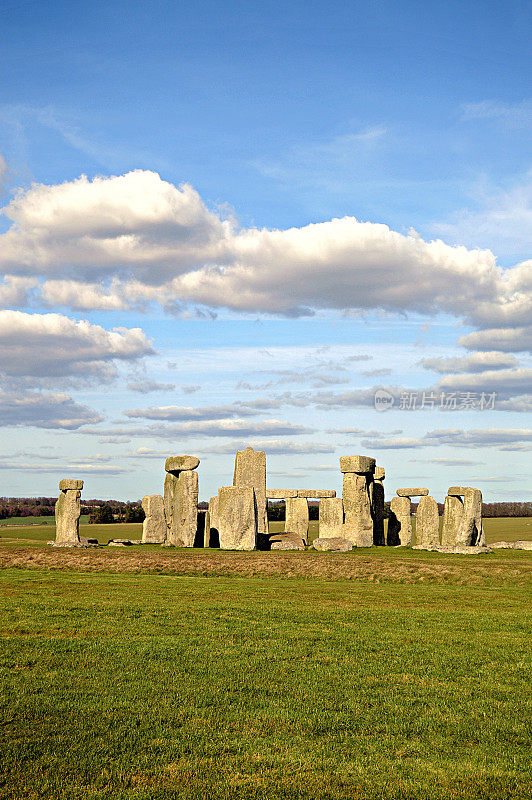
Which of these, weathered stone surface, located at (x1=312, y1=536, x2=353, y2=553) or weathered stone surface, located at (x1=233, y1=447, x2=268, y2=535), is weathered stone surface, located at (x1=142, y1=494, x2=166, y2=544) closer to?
weathered stone surface, located at (x1=233, y1=447, x2=268, y2=535)

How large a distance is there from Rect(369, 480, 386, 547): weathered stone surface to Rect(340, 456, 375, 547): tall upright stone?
1.45 metres

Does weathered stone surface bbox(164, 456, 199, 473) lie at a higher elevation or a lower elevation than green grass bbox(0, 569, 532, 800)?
higher

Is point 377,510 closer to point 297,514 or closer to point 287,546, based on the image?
point 297,514

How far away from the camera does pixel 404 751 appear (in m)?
5.43

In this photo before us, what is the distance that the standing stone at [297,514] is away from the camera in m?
33.8

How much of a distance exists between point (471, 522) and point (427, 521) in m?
4.06

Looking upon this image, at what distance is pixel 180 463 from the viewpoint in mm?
30000

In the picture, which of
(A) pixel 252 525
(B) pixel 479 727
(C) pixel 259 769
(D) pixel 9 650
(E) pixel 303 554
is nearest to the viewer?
(C) pixel 259 769

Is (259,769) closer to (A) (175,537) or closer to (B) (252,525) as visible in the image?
(B) (252,525)

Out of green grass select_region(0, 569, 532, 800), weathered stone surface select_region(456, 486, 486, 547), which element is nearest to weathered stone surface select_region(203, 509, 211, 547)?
weathered stone surface select_region(456, 486, 486, 547)

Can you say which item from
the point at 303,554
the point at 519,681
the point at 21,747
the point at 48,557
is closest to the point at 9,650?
the point at 21,747

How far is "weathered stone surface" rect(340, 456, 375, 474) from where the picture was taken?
96.6ft

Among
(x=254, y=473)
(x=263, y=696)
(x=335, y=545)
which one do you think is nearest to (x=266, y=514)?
(x=254, y=473)

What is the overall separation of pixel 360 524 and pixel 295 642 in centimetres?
2100
